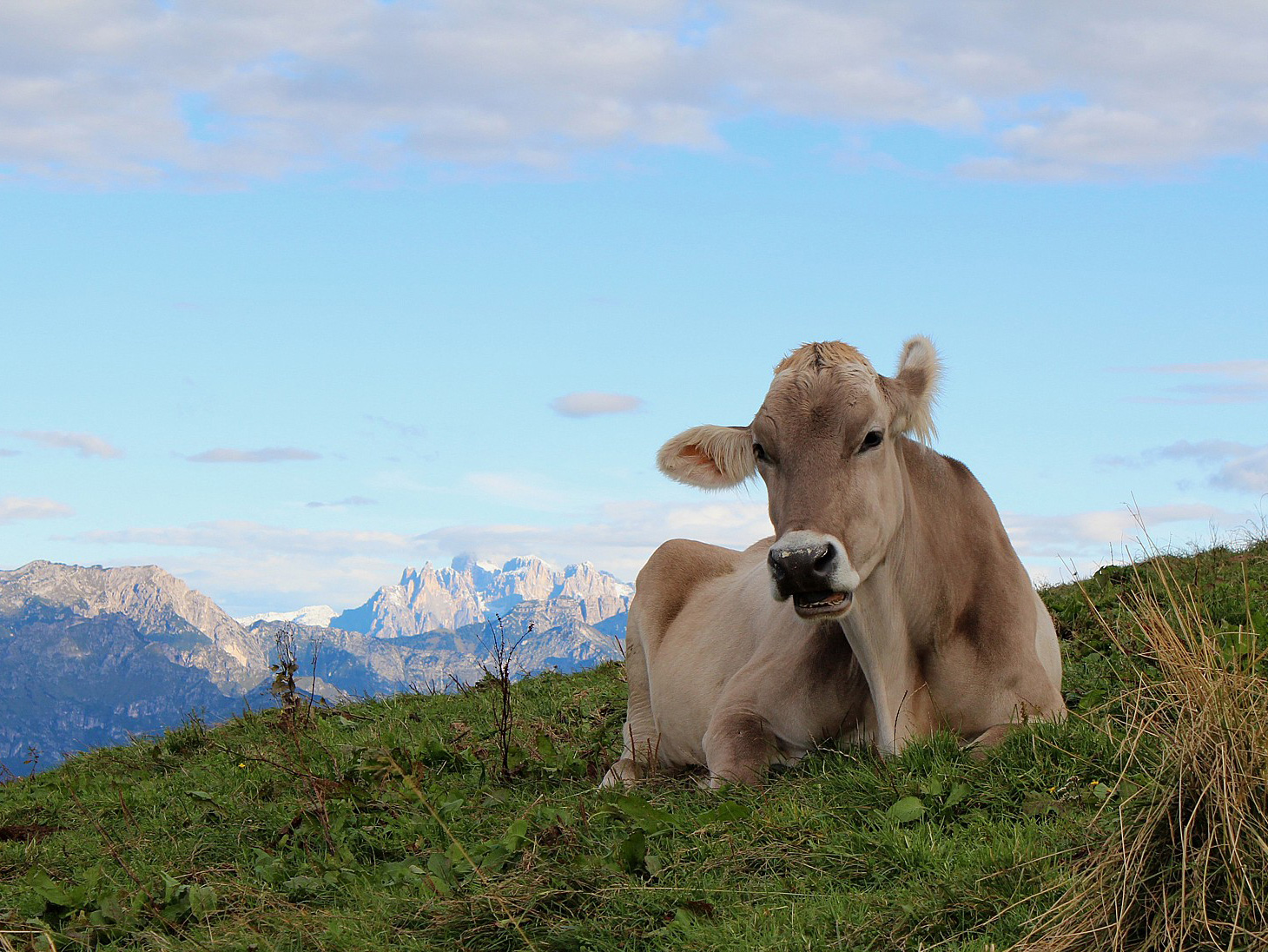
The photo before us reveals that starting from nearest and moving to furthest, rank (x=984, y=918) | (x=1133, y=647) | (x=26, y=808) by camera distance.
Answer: (x=984, y=918) < (x=1133, y=647) < (x=26, y=808)

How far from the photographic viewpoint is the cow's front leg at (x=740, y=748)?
671 centimetres

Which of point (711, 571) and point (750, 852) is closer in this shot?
point (750, 852)

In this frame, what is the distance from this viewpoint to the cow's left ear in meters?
6.69

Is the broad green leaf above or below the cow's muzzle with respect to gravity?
below

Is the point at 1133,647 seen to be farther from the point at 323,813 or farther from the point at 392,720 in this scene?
the point at 392,720

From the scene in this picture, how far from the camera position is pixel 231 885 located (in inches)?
238

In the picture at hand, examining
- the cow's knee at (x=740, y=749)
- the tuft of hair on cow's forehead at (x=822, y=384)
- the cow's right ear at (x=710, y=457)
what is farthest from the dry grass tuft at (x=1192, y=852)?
the cow's right ear at (x=710, y=457)

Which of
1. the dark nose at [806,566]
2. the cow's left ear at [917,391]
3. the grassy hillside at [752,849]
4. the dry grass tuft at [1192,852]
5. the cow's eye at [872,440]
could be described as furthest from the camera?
the cow's left ear at [917,391]

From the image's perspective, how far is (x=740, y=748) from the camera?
→ 22.7 ft

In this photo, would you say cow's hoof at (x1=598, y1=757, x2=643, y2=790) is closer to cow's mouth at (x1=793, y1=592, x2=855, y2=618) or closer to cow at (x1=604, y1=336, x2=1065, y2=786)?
cow at (x1=604, y1=336, x2=1065, y2=786)

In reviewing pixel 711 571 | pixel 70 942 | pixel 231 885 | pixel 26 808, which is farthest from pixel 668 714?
pixel 26 808

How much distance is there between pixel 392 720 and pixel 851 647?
221 inches

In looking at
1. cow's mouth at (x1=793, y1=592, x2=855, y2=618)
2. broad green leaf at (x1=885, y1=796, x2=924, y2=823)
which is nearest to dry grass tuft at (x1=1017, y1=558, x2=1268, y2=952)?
broad green leaf at (x1=885, y1=796, x2=924, y2=823)

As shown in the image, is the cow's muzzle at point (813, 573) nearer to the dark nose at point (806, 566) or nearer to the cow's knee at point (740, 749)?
the dark nose at point (806, 566)
